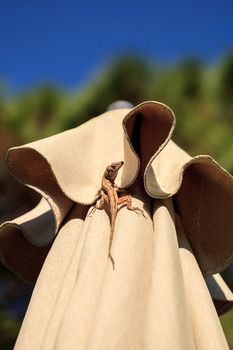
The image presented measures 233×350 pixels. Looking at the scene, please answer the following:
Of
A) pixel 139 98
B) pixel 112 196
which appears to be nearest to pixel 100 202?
pixel 112 196

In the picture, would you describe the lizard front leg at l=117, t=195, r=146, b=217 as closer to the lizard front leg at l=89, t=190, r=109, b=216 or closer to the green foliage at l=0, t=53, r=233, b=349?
the lizard front leg at l=89, t=190, r=109, b=216

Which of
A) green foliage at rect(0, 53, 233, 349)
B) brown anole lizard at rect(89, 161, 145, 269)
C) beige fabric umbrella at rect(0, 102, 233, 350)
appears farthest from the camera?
green foliage at rect(0, 53, 233, 349)

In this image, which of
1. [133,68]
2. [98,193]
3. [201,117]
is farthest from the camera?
[133,68]

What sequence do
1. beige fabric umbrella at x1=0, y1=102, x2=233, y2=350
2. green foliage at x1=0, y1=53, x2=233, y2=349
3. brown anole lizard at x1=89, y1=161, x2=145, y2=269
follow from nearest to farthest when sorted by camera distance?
beige fabric umbrella at x1=0, y1=102, x2=233, y2=350, brown anole lizard at x1=89, y1=161, x2=145, y2=269, green foliage at x1=0, y1=53, x2=233, y2=349

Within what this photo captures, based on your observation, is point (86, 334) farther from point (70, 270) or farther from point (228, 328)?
point (228, 328)

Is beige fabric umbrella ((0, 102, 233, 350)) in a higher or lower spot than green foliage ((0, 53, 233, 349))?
higher

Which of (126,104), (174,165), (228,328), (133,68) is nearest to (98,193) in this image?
(174,165)

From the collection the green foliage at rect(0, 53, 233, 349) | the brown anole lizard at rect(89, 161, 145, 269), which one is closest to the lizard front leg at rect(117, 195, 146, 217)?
the brown anole lizard at rect(89, 161, 145, 269)

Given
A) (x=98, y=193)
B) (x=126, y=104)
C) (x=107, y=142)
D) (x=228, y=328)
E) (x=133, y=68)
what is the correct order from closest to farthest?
(x=98, y=193) < (x=107, y=142) < (x=126, y=104) < (x=228, y=328) < (x=133, y=68)

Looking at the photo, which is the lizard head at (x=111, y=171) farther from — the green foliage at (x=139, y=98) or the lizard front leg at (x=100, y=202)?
the green foliage at (x=139, y=98)
